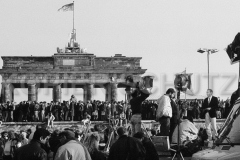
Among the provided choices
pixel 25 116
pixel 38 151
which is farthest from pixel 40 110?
pixel 38 151

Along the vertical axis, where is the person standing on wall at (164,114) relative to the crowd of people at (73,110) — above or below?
above

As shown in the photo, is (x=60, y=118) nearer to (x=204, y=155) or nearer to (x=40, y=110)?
(x=40, y=110)

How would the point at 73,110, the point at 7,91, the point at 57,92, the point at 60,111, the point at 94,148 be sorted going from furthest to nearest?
the point at 57,92, the point at 7,91, the point at 60,111, the point at 73,110, the point at 94,148

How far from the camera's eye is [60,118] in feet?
165

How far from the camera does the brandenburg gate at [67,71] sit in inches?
2921

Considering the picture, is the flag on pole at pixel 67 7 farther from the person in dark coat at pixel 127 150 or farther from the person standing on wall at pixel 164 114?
the person in dark coat at pixel 127 150

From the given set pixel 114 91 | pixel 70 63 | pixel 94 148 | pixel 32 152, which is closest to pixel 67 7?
pixel 70 63

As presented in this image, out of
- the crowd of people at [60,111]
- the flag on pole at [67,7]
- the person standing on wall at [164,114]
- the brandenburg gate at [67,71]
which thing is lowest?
the crowd of people at [60,111]

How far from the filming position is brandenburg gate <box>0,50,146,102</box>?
243 feet

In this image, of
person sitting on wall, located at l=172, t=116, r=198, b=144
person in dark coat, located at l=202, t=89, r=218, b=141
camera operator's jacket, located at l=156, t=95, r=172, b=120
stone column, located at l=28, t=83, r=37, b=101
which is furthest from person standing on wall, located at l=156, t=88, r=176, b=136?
stone column, located at l=28, t=83, r=37, b=101

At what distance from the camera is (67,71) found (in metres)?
75.1

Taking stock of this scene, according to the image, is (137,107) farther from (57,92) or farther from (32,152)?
(57,92)

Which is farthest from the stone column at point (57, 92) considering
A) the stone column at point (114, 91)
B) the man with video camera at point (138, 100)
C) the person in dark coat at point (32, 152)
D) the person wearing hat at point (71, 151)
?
the person wearing hat at point (71, 151)

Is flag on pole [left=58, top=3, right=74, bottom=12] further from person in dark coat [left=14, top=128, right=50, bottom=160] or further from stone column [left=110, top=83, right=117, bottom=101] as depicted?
person in dark coat [left=14, top=128, right=50, bottom=160]
